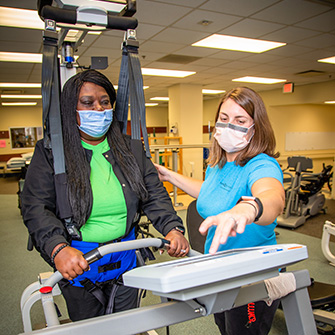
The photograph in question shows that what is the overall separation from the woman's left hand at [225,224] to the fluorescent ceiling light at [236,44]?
13.6 feet

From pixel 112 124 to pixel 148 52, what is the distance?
161 inches

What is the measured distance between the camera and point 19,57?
5168 millimetres

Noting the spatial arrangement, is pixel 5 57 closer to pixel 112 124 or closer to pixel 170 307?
pixel 112 124

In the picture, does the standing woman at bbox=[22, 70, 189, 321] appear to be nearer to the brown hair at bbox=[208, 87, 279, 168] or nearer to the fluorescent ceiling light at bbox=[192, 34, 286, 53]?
the brown hair at bbox=[208, 87, 279, 168]

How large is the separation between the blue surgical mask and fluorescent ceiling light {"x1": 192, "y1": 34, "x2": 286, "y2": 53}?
3.61m

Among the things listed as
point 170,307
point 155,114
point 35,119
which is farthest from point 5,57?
point 155,114

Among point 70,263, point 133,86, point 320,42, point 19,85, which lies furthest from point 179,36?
point 19,85

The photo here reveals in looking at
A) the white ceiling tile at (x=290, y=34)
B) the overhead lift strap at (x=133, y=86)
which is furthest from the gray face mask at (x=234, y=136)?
the white ceiling tile at (x=290, y=34)

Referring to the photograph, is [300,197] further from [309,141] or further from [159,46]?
[309,141]

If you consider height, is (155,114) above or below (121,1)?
above

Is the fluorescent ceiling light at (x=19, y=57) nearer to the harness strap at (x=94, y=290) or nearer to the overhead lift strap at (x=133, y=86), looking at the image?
the overhead lift strap at (x=133, y=86)

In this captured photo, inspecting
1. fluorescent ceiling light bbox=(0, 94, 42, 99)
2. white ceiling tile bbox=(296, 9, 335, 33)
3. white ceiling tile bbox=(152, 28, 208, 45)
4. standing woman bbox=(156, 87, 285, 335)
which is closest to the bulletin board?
white ceiling tile bbox=(296, 9, 335, 33)

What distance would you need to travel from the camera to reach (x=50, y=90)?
1.14 meters

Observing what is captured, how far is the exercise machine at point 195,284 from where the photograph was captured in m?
0.54
